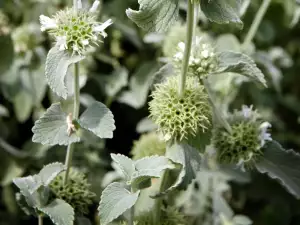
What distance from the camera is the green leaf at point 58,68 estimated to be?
0.82 metres

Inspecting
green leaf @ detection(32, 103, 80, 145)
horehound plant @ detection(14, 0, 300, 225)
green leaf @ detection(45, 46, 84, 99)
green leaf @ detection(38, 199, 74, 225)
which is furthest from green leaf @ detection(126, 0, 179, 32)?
green leaf @ detection(38, 199, 74, 225)

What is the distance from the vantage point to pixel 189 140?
3.01 feet

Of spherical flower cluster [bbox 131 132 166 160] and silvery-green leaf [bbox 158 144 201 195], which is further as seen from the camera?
spherical flower cluster [bbox 131 132 166 160]

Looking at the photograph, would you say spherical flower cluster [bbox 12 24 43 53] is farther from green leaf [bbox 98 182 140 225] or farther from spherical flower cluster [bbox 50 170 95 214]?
green leaf [bbox 98 182 140 225]

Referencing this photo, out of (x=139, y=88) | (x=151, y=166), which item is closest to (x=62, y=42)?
(x=151, y=166)

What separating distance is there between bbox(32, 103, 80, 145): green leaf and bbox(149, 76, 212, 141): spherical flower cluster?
0.46 feet

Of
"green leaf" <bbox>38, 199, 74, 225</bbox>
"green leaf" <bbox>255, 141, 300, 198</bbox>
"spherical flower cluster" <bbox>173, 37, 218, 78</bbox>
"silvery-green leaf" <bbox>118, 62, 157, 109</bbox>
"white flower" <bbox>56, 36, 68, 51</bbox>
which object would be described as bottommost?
"silvery-green leaf" <bbox>118, 62, 157, 109</bbox>

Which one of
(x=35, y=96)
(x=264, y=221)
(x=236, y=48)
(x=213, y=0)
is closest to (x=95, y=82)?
(x=35, y=96)

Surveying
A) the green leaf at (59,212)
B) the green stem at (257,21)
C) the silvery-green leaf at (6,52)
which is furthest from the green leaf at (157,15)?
the silvery-green leaf at (6,52)

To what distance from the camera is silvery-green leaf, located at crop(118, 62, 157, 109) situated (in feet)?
4.72

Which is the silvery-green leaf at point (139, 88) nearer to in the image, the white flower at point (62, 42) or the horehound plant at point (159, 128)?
the horehound plant at point (159, 128)

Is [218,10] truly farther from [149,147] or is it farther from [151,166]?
[149,147]

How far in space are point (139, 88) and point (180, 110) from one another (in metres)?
0.60

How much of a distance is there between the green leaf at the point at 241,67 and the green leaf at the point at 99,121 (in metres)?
0.21
